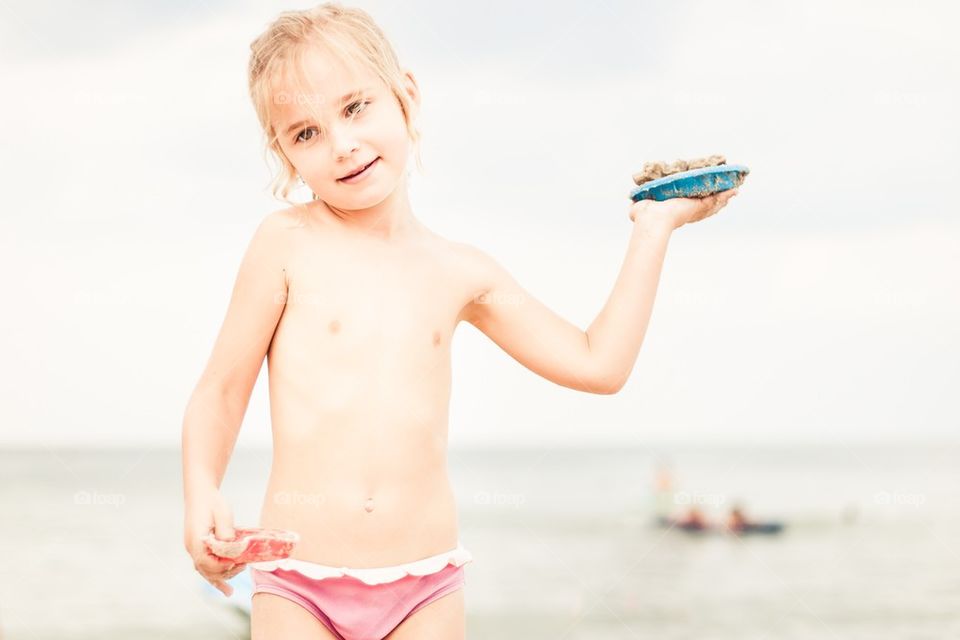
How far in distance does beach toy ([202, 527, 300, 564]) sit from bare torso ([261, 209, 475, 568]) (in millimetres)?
155

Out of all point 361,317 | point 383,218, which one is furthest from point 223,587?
point 383,218

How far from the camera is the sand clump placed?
1.71 meters

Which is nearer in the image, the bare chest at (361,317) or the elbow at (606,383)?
the bare chest at (361,317)

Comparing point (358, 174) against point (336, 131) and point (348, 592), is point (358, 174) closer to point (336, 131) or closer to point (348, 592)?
point (336, 131)

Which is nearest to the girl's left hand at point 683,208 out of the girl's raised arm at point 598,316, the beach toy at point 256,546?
the girl's raised arm at point 598,316

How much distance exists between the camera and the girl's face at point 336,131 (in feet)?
5.21

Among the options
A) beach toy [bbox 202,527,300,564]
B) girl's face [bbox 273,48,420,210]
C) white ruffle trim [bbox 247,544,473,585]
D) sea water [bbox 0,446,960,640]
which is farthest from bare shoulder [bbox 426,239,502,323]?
sea water [bbox 0,446,960,640]

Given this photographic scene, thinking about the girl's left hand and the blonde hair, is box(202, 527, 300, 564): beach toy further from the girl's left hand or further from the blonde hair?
the girl's left hand

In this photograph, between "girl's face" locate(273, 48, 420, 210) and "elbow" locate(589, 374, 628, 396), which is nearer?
"girl's face" locate(273, 48, 420, 210)

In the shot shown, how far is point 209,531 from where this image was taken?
144cm

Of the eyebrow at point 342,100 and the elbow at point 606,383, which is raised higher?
the eyebrow at point 342,100

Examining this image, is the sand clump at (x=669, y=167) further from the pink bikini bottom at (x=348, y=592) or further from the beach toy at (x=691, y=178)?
the pink bikini bottom at (x=348, y=592)

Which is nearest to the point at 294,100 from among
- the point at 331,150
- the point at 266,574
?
the point at 331,150

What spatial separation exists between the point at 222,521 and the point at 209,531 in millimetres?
23
